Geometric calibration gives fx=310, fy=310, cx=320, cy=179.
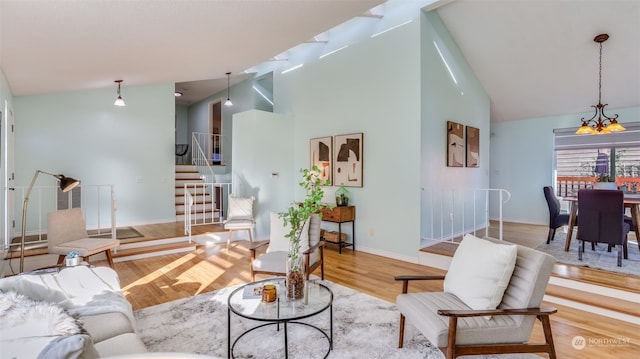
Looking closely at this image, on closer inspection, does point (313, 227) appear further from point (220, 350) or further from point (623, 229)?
point (623, 229)

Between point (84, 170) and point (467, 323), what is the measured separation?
264 inches

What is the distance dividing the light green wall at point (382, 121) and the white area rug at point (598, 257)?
1882 mm

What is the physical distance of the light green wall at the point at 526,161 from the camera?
6691 millimetres

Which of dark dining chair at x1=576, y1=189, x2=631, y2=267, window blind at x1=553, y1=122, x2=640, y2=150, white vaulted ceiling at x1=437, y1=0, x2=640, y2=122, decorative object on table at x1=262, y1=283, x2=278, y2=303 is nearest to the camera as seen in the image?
decorative object on table at x1=262, y1=283, x2=278, y2=303

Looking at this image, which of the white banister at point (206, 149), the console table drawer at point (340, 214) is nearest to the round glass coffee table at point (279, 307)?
the console table drawer at point (340, 214)

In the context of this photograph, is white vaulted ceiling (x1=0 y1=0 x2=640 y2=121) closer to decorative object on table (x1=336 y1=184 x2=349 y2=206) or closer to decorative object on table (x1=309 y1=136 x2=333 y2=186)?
decorative object on table (x1=309 y1=136 x2=333 y2=186)

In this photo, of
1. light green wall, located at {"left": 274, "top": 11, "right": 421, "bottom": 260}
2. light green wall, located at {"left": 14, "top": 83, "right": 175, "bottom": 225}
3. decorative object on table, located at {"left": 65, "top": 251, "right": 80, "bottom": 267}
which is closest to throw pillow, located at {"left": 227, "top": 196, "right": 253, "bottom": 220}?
light green wall, located at {"left": 274, "top": 11, "right": 421, "bottom": 260}

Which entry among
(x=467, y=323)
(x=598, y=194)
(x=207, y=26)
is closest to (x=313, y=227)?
(x=467, y=323)

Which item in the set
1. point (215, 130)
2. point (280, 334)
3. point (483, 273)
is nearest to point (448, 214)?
point (483, 273)

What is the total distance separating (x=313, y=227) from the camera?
12.1 ft

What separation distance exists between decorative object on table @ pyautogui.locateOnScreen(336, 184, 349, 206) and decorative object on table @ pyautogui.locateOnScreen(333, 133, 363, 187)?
0.14 meters

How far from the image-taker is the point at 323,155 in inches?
231

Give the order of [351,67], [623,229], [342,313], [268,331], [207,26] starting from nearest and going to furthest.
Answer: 1. [268,331]
2. [342,313]
3. [207,26]
4. [623,229]
5. [351,67]

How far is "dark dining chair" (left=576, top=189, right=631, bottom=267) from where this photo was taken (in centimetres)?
361
